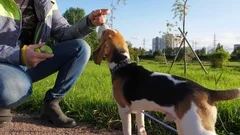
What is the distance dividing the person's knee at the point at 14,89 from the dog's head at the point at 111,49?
114cm

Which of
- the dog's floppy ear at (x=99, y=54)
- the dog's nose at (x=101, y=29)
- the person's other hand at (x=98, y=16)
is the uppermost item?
the person's other hand at (x=98, y=16)

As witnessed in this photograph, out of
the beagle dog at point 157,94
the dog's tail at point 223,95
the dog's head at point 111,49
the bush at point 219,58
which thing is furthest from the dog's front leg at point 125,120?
the bush at point 219,58

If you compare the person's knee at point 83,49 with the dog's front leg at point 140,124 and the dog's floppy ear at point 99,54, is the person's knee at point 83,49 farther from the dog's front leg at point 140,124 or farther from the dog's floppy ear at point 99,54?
the dog's front leg at point 140,124

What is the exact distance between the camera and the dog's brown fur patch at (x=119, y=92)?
3.16m

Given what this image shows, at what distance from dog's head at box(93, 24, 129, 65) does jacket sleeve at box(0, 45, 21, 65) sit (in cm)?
124

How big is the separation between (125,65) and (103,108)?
2.66ft

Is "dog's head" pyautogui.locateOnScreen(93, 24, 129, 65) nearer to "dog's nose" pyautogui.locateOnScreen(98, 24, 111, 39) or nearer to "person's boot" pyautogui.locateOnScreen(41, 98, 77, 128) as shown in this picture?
"dog's nose" pyautogui.locateOnScreen(98, 24, 111, 39)

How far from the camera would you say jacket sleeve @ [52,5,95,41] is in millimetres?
3701

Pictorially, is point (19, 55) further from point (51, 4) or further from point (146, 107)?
point (51, 4)

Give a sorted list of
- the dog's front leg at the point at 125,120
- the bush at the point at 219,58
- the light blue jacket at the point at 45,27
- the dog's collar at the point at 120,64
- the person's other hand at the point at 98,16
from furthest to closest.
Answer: the bush at the point at 219,58
the person's other hand at the point at 98,16
the dog's collar at the point at 120,64
the dog's front leg at the point at 125,120
the light blue jacket at the point at 45,27

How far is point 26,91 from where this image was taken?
2.45 metres

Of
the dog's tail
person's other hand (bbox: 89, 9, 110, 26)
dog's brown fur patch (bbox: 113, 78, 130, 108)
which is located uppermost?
person's other hand (bbox: 89, 9, 110, 26)

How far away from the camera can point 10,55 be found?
7.62ft

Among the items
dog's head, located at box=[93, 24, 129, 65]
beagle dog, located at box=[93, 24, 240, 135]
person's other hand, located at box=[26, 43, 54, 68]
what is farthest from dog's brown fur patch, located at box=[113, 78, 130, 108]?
person's other hand, located at box=[26, 43, 54, 68]
